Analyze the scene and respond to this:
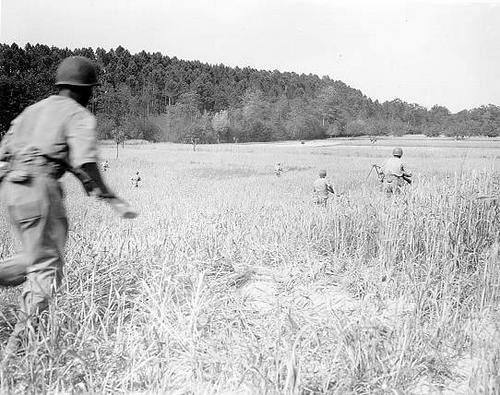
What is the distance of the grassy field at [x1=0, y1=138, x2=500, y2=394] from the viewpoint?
241 cm

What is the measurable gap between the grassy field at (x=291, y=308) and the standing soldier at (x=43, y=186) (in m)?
0.26

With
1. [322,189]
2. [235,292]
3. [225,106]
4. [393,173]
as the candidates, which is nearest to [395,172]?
[393,173]

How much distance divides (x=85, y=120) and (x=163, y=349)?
140cm

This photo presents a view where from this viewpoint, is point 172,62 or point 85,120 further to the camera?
point 172,62

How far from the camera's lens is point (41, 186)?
2566 mm

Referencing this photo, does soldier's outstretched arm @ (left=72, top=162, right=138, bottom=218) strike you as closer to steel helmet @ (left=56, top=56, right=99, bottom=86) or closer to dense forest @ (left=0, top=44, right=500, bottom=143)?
steel helmet @ (left=56, top=56, right=99, bottom=86)

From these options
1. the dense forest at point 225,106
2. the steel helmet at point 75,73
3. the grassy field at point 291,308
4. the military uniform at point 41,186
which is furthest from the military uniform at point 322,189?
the dense forest at point 225,106

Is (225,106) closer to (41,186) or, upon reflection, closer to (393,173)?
(393,173)

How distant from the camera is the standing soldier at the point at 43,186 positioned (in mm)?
2545

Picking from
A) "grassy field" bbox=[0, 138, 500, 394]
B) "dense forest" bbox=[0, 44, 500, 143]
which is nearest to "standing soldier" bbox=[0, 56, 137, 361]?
"grassy field" bbox=[0, 138, 500, 394]

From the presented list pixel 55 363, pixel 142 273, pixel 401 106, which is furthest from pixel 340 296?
pixel 401 106

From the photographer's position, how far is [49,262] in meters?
2.64

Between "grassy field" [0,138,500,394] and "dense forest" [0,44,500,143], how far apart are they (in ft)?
132

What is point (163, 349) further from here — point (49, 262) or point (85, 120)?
point (85, 120)
